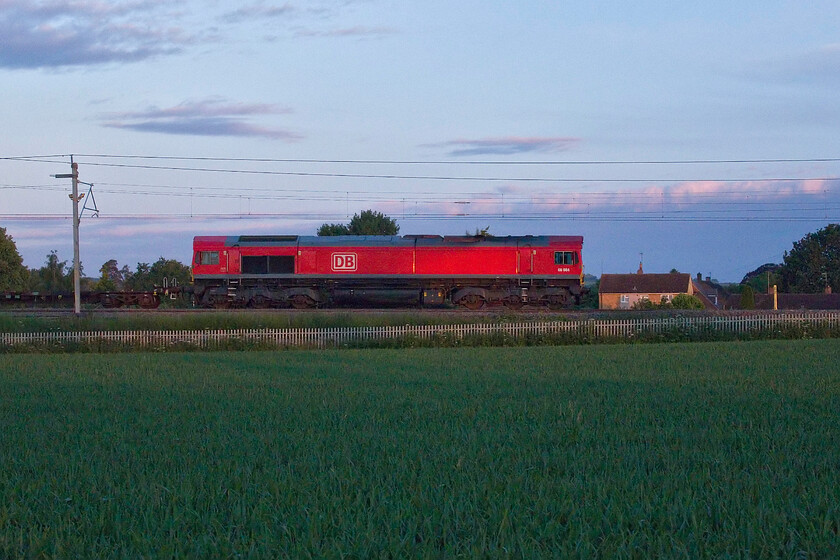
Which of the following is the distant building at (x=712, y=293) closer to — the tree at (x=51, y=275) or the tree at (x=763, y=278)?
the tree at (x=763, y=278)

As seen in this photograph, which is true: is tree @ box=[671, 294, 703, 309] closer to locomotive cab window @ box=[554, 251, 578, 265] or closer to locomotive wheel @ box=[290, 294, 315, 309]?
locomotive cab window @ box=[554, 251, 578, 265]

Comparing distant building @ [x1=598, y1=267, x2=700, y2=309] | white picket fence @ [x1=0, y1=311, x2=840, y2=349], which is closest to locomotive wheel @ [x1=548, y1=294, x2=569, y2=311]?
white picket fence @ [x1=0, y1=311, x2=840, y2=349]

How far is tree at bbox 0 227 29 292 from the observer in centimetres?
6838

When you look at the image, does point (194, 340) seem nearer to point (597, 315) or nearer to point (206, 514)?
point (597, 315)

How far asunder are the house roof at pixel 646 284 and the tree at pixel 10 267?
51.6 m

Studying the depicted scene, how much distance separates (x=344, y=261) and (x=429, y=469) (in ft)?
101

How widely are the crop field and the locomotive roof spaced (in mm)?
23179

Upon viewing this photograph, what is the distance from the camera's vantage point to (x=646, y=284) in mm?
74750

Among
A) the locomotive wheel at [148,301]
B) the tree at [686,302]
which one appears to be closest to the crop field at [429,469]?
the locomotive wheel at [148,301]

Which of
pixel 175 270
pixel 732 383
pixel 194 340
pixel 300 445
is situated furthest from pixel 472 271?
pixel 175 270

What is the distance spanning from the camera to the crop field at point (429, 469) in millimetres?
5441

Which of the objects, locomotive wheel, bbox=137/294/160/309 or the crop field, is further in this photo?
locomotive wheel, bbox=137/294/160/309

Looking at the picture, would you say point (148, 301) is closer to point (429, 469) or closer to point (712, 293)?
point (429, 469)

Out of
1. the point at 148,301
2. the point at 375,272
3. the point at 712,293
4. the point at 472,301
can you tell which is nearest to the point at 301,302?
the point at 375,272
